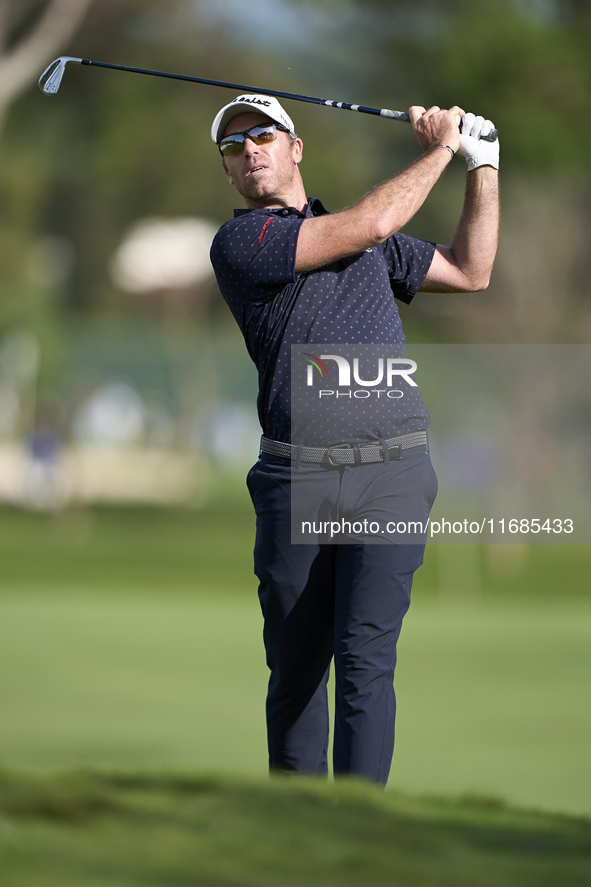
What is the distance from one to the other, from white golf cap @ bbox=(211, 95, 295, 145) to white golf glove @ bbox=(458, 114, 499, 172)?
42 centimetres

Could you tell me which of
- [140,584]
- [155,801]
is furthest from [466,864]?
[140,584]

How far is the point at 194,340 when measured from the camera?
912 inches

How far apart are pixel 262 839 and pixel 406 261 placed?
5.37 ft

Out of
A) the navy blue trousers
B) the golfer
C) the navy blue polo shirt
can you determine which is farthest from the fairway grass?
the navy blue polo shirt

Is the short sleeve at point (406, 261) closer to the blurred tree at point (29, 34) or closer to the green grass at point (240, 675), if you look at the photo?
the green grass at point (240, 675)

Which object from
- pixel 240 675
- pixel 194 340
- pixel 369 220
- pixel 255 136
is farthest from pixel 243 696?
pixel 194 340

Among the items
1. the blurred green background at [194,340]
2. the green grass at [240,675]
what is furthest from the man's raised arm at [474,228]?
the blurred green background at [194,340]

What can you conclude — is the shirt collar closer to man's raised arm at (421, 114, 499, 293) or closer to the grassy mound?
man's raised arm at (421, 114, 499, 293)

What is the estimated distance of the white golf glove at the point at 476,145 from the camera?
2916 millimetres

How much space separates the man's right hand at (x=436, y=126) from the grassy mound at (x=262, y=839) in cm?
146

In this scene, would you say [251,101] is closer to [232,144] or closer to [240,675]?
[232,144]

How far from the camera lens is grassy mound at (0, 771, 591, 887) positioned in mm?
1543

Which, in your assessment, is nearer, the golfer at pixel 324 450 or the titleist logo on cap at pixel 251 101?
the golfer at pixel 324 450

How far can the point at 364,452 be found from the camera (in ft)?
8.66
